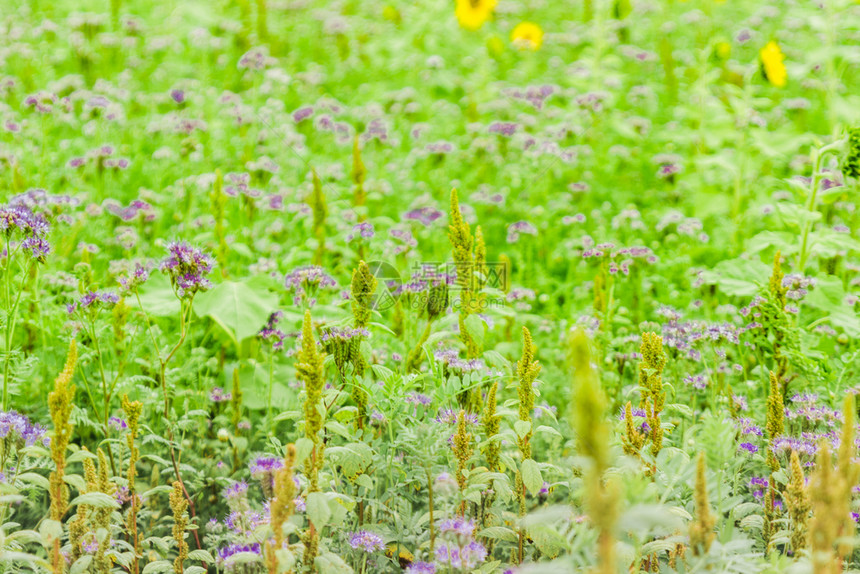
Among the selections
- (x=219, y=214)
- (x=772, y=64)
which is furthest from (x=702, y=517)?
(x=772, y=64)

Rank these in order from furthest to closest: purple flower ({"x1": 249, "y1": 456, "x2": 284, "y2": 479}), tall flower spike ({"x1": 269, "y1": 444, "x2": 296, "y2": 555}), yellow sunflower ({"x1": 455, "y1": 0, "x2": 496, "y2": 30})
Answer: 1. yellow sunflower ({"x1": 455, "y1": 0, "x2": 496, "y2": 30})
2. purple flower ({"x1": 249, "y1": 456, "x2": 284, "y2": 479})
3. tall flower spike ({"x1": 269, "y1": 444, "x2": 296, "y2": 555})

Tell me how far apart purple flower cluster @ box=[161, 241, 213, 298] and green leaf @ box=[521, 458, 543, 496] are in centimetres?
118

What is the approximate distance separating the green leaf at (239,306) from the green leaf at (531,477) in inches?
54.4

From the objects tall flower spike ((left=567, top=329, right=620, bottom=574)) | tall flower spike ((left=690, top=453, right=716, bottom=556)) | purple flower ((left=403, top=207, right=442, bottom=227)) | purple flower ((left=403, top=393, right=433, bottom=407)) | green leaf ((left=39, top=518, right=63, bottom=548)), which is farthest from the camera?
purple flower ((left=403, top=207, right=442, bottom=227))

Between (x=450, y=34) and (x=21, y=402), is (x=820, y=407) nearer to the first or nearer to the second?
(x=21, y=402)

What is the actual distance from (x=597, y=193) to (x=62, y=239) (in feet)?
11.4

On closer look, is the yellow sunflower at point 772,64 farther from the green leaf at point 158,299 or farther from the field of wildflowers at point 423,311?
the green leaf at point 158,299

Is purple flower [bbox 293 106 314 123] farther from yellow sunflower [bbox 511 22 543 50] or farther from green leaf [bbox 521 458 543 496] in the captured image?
green leaf [bbox 521 458 543 496]

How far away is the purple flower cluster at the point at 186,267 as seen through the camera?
230 centimetres

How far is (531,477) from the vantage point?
77.0 inches

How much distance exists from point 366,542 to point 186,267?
1.04 m

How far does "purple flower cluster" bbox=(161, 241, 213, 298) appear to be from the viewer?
7.56ft

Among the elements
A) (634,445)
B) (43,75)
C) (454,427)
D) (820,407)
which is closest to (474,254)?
(454,427)

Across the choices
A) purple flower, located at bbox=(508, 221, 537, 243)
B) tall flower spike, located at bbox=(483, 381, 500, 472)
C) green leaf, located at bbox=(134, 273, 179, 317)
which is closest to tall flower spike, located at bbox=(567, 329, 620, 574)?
tall flower spike, located at bbox=(483, 381, 500, 472)
